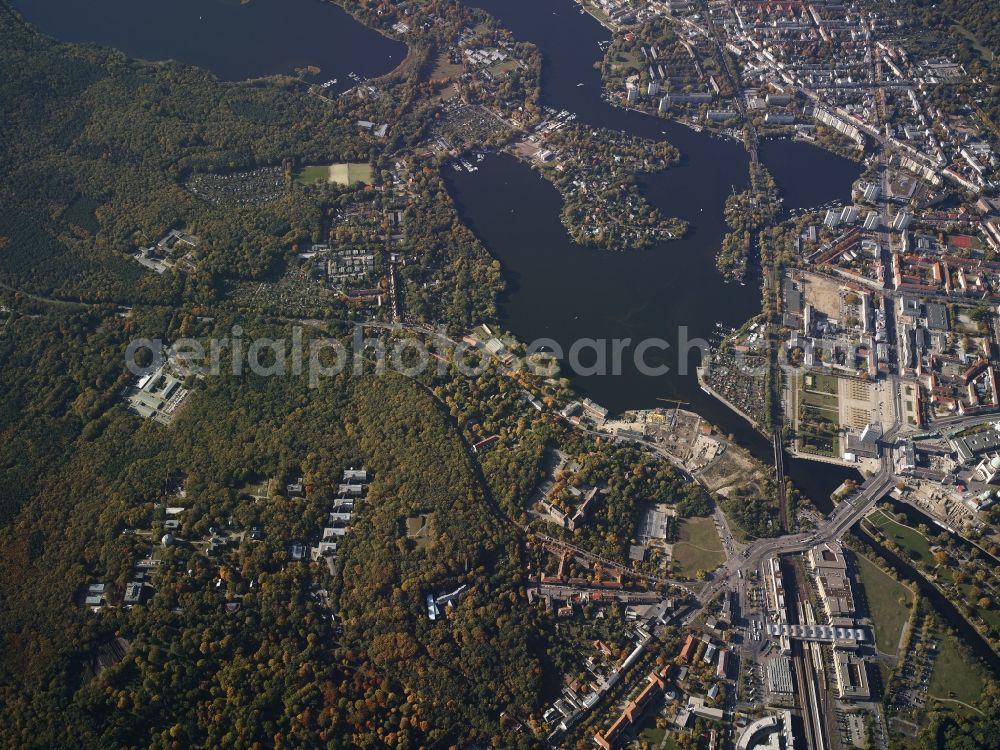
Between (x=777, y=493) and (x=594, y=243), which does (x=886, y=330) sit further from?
(x=594, y=243)

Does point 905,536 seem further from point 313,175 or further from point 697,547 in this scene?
point 313,175

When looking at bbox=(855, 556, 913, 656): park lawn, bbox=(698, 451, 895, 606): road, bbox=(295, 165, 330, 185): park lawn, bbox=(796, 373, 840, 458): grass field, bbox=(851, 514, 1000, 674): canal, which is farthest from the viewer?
bbox=(295, 165, 330, 185): park lawn

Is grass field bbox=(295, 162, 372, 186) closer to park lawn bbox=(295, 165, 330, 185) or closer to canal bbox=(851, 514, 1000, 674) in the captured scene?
park lawn bbox=(295, 165, 330, 185)

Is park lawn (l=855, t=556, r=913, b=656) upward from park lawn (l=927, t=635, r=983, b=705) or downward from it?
upward

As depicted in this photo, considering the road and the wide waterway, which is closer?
the road

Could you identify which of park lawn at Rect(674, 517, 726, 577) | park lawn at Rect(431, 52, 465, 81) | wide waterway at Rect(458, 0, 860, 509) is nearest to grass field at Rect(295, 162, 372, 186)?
wide waterway at Rect(458, 0, 860, 509)

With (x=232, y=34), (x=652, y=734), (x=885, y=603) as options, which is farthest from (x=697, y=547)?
(x=232, y=34)
